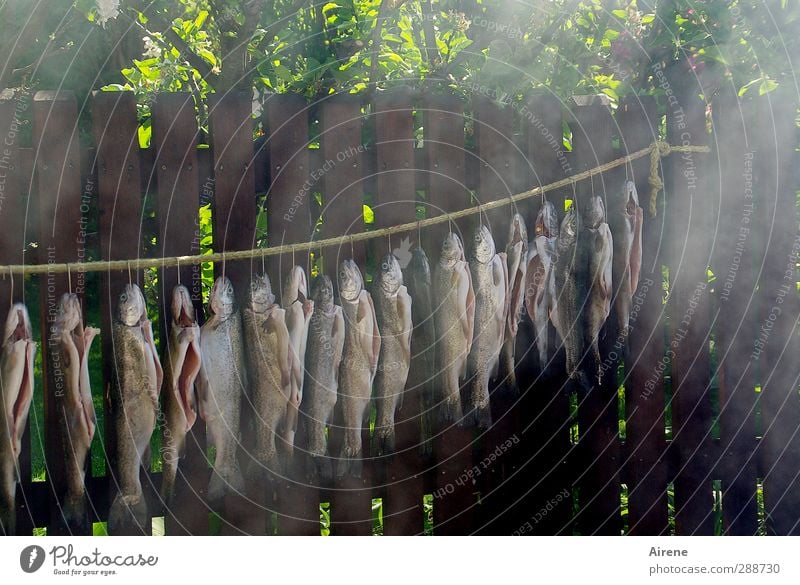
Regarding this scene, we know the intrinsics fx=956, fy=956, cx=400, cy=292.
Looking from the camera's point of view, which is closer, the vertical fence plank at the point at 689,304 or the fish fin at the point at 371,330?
the fish fin at the point at 371,330

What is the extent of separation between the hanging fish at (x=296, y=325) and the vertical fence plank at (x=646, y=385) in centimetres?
148

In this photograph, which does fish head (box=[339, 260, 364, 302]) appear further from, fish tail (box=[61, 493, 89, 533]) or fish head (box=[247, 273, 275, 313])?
fish tail (box=[61, 493, 89, 533])

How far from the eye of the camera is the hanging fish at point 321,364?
375 centimetres

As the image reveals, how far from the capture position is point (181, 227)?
3742 mm

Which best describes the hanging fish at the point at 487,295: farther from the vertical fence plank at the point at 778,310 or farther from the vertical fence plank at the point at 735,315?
the vertical fence plank at the point at 778,310

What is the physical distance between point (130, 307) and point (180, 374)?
0.32m

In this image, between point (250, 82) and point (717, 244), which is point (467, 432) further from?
point (250, 82)

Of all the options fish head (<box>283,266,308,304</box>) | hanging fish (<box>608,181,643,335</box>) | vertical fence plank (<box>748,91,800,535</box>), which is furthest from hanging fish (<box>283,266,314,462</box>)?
vertical fence plank (<box>748,91,800,535</box>)

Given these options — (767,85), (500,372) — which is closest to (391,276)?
(500,372)

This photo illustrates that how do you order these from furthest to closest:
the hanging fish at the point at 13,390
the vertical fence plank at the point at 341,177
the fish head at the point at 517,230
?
1. the fish head at the point at 517,230
2. the vertical fence plank at the point at 341,177
3. the hanging fish at the point at 13,390

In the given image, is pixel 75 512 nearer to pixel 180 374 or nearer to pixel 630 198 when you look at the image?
pixel 180 374

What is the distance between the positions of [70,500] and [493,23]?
2691 mm

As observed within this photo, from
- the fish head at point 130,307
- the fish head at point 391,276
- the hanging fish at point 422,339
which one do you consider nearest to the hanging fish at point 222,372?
the fish head at point 130,307
